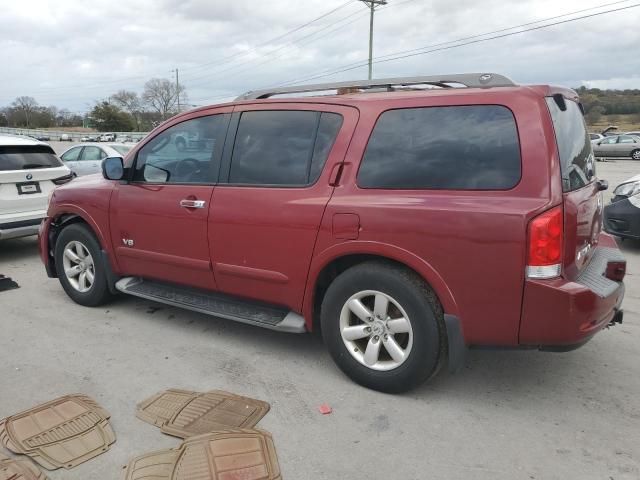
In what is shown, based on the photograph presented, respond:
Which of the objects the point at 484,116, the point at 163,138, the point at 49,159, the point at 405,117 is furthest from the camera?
the point at 49,159

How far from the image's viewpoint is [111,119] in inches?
3273

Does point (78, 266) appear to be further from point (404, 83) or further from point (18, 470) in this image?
point (404, 83)

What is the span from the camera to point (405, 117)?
10.3 ft

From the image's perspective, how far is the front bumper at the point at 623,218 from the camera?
6.63 metres

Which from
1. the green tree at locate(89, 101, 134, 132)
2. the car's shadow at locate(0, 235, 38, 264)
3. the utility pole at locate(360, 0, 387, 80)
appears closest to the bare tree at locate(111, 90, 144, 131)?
the green tree at locate(89, 101, 134, 132)

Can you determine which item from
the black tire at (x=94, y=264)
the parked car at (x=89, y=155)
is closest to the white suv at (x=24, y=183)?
the black tire at (x=94, y=264)

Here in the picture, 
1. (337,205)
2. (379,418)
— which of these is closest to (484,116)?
(337,205)

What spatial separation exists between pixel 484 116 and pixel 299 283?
1516mm

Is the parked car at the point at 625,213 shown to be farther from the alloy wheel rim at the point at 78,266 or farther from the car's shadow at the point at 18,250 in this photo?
the car's shadow at the point at 18,250

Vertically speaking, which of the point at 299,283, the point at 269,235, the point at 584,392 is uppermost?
the point at 269,235

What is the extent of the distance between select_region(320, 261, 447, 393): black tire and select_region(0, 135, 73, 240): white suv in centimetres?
509

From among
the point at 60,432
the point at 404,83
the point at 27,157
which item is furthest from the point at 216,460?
the point at 27,157

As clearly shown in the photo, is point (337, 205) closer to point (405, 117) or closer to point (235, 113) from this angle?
point (405, 117)

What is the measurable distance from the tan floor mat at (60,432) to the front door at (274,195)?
1.25m
